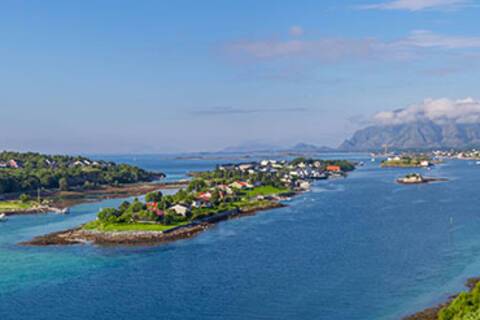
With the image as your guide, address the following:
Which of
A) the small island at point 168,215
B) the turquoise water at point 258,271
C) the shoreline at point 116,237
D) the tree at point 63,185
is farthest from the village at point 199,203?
the tree at point 63,185

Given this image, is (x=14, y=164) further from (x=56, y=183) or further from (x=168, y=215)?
(x=168, y=215)

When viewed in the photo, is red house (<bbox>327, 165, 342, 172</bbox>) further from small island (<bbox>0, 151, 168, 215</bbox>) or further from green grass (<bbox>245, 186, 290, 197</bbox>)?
green grass (<bbox>245, 186, 290, 197</bbox>)

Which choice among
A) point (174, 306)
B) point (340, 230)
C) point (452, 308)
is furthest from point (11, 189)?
point (452, 308)

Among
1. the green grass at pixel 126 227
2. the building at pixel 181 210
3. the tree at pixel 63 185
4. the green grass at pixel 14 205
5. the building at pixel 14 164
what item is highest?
the building at pixel 14 164

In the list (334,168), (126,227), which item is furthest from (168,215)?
(334,168)

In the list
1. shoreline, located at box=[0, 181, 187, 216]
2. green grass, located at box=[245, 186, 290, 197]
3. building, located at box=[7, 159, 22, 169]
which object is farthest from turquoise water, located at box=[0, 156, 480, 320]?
building, located at box=[7, 159, 22, 169]

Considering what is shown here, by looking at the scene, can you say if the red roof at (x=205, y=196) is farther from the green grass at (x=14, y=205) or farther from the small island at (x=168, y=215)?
the green grass at (x=14, y=205)
